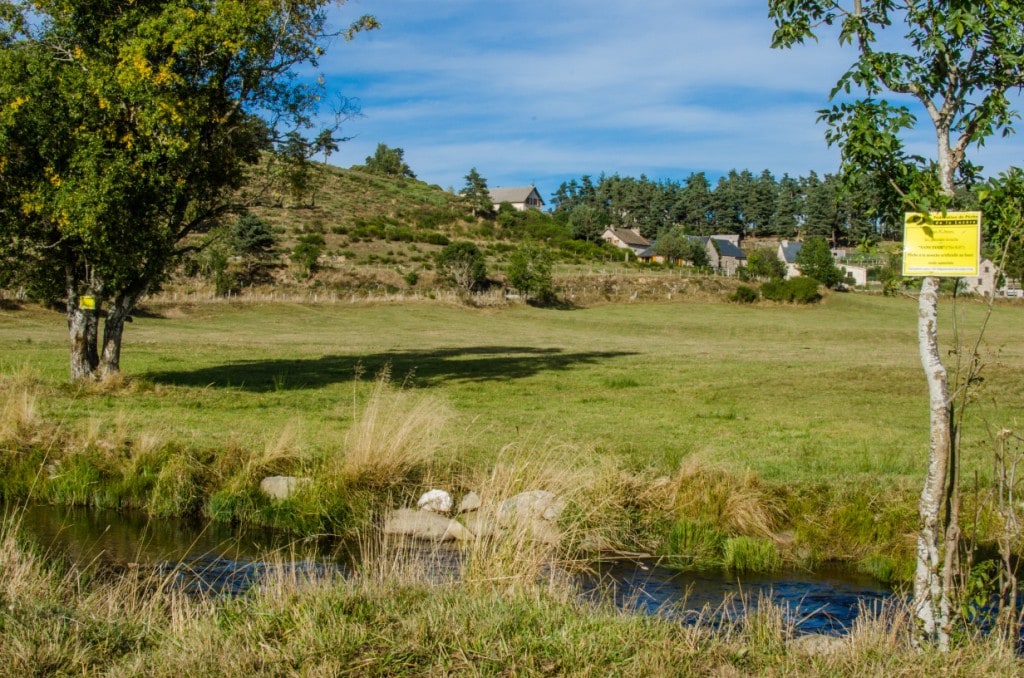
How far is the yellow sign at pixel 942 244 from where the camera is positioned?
20.2 feet

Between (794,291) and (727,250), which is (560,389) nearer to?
(794,291)

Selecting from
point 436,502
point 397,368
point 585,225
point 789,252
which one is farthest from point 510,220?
point 436,502

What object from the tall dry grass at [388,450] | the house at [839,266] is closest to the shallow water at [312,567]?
the tall dry grass at [388,450]

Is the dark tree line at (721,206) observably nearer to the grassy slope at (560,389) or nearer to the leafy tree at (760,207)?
the leafy tree at (760,207)

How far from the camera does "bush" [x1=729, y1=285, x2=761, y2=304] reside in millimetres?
80500

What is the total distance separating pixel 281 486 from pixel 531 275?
62163mm

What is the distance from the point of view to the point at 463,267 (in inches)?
2867

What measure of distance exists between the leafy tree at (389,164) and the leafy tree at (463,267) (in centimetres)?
8917

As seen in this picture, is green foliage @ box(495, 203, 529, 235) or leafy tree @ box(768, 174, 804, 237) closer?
green foliage @ box(495, 203, 529, 235)

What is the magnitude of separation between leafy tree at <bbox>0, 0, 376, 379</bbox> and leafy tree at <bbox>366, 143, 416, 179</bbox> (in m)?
142

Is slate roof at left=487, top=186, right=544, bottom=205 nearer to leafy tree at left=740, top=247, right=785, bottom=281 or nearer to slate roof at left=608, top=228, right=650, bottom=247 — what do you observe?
slate roof at left=608, top=228, right=650, bottom=247

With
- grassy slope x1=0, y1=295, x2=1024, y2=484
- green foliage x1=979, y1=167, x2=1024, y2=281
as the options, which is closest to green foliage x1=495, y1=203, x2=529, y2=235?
grassy slope x1=0, y1=295, x2=1024, y2=484

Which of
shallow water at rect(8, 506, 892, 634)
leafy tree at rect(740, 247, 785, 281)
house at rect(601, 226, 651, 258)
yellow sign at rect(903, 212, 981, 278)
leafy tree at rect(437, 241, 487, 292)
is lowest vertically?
shallow water at rect(8, 506, 892, 634)

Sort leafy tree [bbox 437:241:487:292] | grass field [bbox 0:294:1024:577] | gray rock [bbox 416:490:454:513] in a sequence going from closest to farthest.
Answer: gray rock [bbox 416:490:454:513]
grass field [bbox 0:294:1024:577]
leafy tree [bbox 437:241:487:292]
